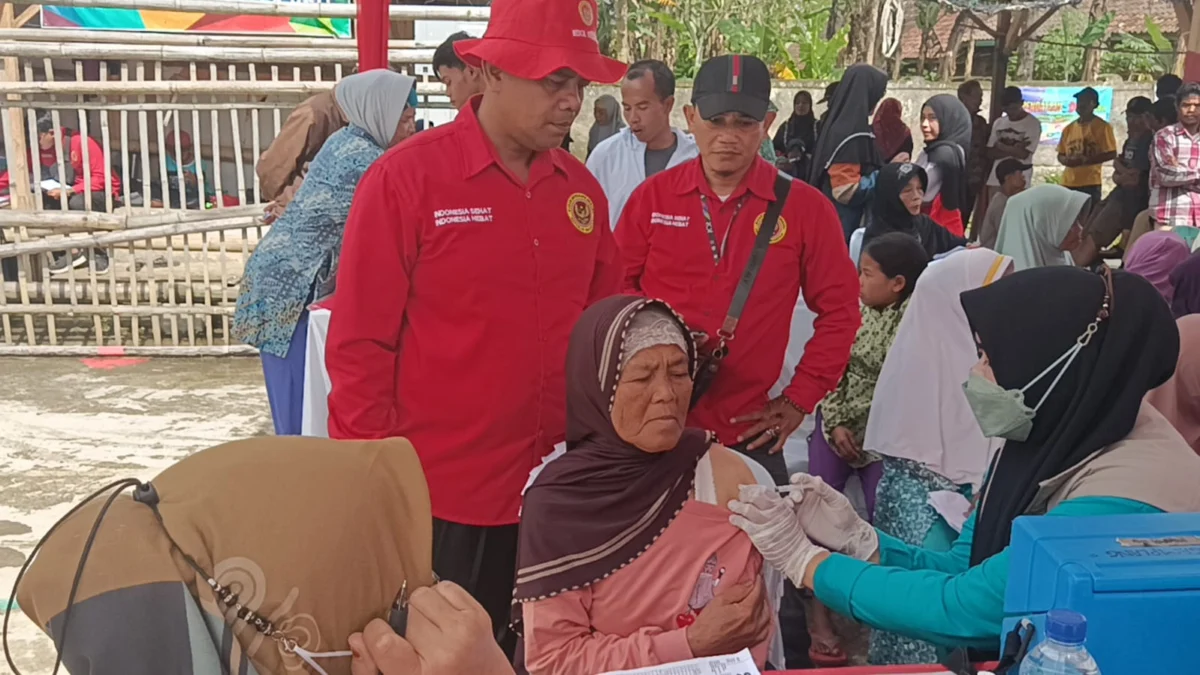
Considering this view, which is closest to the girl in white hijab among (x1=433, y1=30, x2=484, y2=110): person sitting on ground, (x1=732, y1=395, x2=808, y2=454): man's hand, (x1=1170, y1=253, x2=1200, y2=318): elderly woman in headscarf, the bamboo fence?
(x1=732, y1=395, x2=808, y2=454): man's hand

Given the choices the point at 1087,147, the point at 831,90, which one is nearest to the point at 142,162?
the point at 831,90

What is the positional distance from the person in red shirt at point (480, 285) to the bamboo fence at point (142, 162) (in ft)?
14.7

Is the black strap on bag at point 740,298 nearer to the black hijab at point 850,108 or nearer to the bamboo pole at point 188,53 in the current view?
A: the black hijab at point 850,108

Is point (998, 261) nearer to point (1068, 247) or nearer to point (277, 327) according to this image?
point (1068, 247)

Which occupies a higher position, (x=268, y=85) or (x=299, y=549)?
(x=268, y=85)

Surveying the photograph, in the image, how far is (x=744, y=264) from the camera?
3.11 metres

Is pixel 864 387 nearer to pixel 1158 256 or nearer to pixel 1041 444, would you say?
pixel 1041 444

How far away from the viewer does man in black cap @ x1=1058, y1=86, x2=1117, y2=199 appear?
31.5 ft

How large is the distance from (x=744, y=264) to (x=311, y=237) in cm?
154

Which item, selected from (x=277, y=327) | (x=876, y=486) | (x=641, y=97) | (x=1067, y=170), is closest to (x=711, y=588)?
(x=876, y=486)

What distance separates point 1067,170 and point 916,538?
8.01 meters

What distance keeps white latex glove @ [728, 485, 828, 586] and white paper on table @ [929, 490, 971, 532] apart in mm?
502

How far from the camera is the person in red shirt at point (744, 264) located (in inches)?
122

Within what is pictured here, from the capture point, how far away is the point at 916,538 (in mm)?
2990
